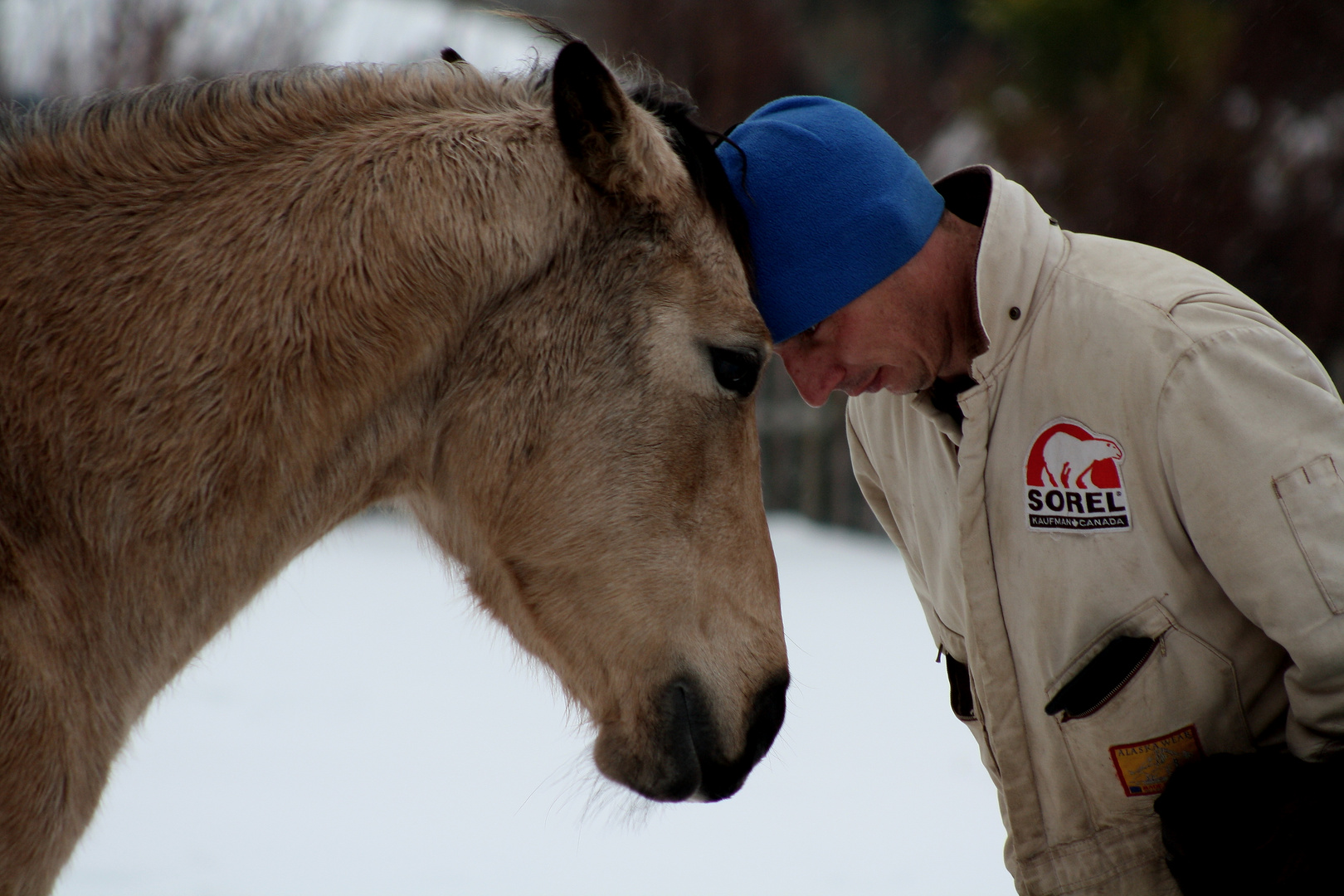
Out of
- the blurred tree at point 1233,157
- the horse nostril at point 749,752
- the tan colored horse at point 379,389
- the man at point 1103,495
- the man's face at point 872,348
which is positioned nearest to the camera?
the tan colored horse at point 379,389

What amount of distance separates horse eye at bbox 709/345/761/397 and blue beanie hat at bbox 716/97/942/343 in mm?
160

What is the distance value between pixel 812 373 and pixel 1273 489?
93cm

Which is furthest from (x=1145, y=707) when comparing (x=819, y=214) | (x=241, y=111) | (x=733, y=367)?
(x=241, y=111)

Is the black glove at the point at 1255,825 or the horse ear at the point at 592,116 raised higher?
the horse ear at the point at 592,116

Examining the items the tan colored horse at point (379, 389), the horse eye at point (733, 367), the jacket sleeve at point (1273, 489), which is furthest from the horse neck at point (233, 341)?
the jacket sleeve at point (1273, 489)

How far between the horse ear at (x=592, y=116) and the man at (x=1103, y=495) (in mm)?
361

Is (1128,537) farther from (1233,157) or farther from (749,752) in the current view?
(1233,157)

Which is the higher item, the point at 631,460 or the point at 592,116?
the point at 592,116

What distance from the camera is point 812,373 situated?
7.70ft

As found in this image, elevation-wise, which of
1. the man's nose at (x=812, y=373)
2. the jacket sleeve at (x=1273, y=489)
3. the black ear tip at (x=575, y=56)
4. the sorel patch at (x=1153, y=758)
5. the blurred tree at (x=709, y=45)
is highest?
the black ear tip at (x=575, y=56)

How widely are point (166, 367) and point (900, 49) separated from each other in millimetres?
14271

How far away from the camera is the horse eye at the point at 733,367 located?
6.41ft

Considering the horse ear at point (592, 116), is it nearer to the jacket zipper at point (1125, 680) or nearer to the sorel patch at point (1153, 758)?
the jacket zipper at point (1125, 680)

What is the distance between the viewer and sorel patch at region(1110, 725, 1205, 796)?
2068 millimetres
